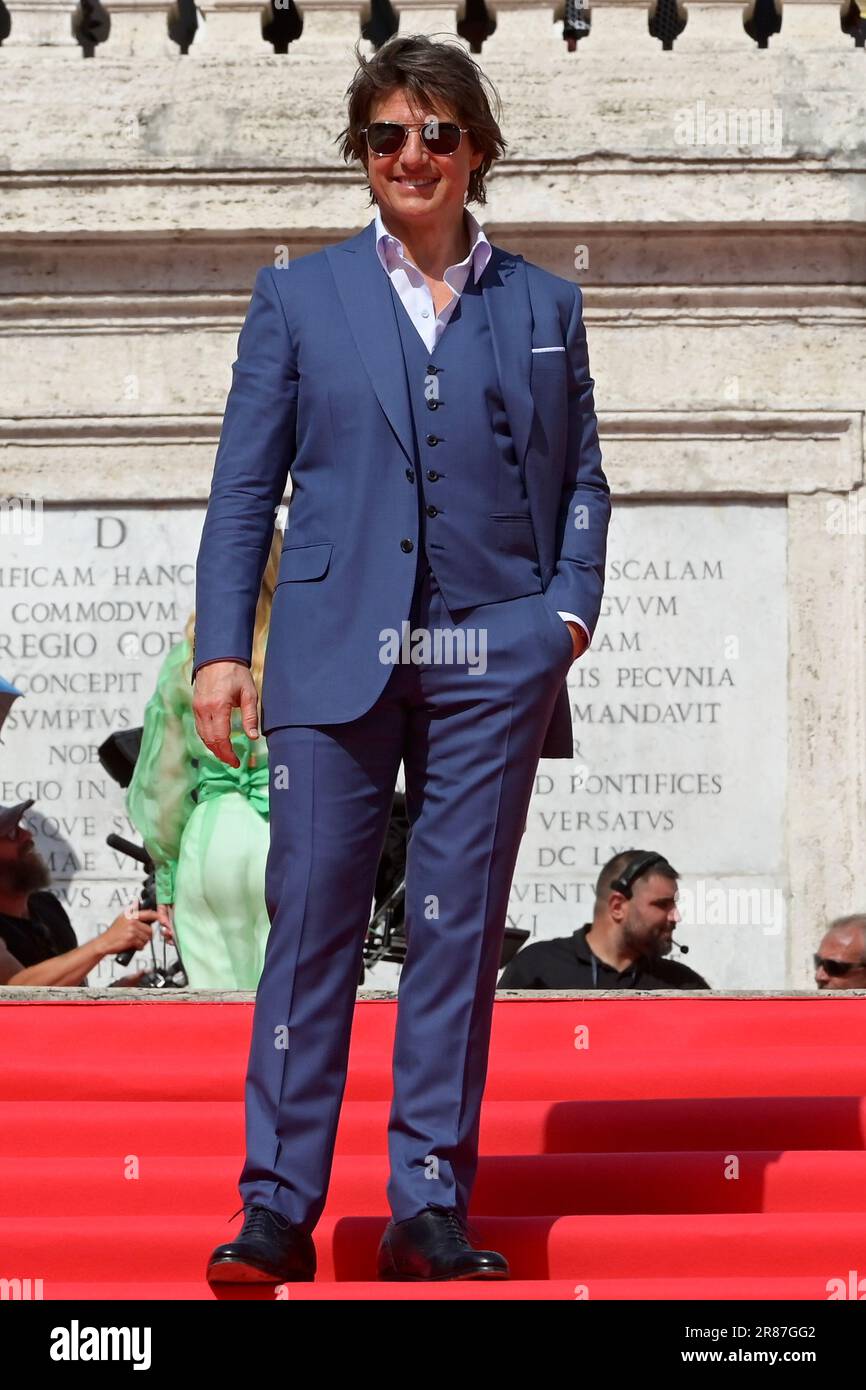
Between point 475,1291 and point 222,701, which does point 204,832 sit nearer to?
point 222,701

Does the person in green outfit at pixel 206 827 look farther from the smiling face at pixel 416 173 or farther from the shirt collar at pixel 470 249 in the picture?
the smiling face at pixel 416 173

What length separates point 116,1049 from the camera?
5.88m

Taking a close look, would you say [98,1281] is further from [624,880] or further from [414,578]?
[624,880]

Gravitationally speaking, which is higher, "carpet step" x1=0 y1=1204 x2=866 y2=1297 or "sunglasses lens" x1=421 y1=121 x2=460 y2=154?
"sunglasses lens" x1=421 y1=121 x2=460 y2=154

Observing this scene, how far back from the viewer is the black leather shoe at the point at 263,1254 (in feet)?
12.8

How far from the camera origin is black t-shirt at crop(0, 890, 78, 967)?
766 centimetres

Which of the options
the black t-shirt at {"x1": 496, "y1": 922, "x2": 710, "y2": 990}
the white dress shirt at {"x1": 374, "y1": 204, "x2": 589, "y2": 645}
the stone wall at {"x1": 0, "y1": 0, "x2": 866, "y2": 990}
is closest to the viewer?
the white dress shirt at {"x1": 374, "y1": 204, "x2": 589, "y2": 645}

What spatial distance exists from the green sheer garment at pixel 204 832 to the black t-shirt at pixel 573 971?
Answer: 3.11 feet

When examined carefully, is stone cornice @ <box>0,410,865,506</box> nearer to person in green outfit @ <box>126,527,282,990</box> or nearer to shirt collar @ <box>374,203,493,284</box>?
person in green outfit @ <box>126,527,282,990</box>

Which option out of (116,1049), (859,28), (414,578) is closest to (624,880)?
(116,1049)

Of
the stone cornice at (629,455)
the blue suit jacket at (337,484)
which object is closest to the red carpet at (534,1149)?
the blue suit jacket at (337,484)

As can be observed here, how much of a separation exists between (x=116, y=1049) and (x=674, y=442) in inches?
191

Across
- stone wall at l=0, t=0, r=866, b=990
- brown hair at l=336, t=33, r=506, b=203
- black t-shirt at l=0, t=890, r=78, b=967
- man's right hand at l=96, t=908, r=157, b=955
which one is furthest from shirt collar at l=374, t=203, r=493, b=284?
stone wall at l=0, t=0, r=866, b=990

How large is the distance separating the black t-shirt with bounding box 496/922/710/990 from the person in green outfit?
0.94m
